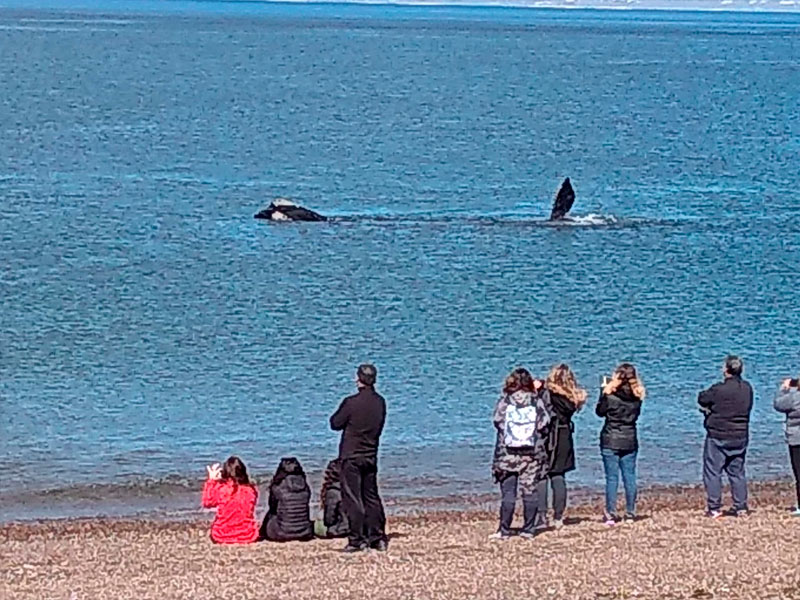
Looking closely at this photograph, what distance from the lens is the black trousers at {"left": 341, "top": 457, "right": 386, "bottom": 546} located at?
1608cm

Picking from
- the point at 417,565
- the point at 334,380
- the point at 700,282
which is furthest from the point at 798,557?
the point at 700,282

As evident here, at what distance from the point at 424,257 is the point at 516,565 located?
29.1 meters

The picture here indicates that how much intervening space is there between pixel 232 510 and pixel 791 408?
5055 millimetres

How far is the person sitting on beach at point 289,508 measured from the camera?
17.1 metres

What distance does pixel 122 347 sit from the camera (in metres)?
32.7

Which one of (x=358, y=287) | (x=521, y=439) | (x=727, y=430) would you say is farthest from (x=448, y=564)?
(x=358, y=287)

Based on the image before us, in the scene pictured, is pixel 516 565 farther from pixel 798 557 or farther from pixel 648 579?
pixel 798 557

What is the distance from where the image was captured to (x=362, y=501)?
16.3m

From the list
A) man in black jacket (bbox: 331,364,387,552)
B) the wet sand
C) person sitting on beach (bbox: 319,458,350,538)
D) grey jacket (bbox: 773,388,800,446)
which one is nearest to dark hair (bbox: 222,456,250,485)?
the wet sand

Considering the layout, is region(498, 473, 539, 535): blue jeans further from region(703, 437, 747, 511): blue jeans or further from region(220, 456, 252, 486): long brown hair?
region(220, 456, 252, 486): long brown hair

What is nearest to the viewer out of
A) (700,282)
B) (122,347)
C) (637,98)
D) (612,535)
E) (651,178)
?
(612,535)

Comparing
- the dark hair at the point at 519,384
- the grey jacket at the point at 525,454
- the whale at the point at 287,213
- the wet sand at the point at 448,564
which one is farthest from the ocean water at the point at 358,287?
the dark hair at the point at 519,384

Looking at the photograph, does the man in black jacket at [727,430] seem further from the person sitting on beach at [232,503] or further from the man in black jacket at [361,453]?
the person sitting on beach at [232,503]

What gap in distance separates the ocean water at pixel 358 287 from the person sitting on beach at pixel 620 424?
5.36 meters
